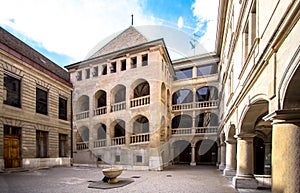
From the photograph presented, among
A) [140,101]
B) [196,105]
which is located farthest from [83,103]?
[196,105]

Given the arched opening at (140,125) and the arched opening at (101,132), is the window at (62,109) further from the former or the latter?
the arched opening at (140,125)

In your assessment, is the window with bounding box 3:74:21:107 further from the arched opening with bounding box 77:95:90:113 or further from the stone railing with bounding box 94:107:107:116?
the arched opening with bounding box 77:95:90:113

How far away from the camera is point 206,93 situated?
23.4 meters

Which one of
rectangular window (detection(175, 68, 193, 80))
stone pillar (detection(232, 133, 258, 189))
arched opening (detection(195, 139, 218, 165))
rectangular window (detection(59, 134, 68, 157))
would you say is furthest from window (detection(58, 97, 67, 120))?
stone pillar (detection(232, 133, 258, 189))

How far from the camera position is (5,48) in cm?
1424

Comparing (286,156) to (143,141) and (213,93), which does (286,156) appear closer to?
(143,141)

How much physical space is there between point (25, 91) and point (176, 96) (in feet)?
48.1

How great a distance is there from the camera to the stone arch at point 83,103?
2185 centimetres

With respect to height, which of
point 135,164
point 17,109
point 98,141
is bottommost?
point 135,164

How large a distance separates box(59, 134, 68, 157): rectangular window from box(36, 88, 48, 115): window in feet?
11.1

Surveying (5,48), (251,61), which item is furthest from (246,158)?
(5,48)

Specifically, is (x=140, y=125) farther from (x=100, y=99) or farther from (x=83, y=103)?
(x=83, y=103)

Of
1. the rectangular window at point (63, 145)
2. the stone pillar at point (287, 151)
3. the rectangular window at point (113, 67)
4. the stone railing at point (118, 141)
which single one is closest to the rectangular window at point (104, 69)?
the rectangular window at point (113, 67)

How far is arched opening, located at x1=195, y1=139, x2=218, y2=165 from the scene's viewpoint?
2341cm
